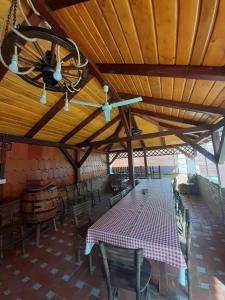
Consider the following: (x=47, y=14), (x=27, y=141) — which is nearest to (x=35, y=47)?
(x=47, y=14)

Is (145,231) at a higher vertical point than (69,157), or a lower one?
lower

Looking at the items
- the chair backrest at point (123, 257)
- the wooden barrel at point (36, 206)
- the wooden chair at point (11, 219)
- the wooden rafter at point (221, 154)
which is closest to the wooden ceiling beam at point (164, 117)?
the wooden rafter at point (221, 154)

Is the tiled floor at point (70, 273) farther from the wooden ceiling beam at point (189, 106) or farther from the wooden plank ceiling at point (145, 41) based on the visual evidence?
the wooden plank ceiling at point (145, 41)

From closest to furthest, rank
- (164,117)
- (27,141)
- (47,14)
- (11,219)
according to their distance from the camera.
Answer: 1. (47,14)
2. (11,219)
3. (27,141)
4. (164,117)

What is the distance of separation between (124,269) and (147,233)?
45 centimetres

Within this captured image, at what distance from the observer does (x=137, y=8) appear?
137 centimetres

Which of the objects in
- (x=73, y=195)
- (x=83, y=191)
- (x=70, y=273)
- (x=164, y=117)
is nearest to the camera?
(x=70, y=273)

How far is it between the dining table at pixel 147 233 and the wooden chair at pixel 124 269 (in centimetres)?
21

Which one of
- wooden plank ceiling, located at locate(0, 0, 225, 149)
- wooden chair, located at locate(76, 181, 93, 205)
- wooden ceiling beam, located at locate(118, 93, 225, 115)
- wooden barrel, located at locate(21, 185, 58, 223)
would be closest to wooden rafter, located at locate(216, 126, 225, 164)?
wooden ceiling beam, located at locate(118, 93, 225, 115)

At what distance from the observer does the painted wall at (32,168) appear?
3.89 meters

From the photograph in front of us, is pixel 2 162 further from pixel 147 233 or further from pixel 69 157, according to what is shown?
pixel 147 233

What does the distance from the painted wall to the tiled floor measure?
4.98 feet

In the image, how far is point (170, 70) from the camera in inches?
82.5

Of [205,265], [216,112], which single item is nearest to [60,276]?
[205,265]
